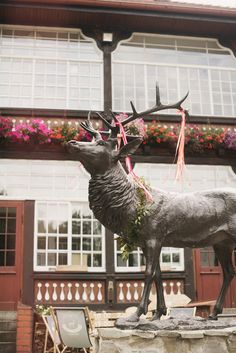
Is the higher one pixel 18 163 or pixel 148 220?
pixel 18 163

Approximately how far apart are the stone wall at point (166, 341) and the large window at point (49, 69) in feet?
29.2

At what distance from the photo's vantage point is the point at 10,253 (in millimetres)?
11500

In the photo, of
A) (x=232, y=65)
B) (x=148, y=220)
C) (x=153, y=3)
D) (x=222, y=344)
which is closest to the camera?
(x=222, y=344)

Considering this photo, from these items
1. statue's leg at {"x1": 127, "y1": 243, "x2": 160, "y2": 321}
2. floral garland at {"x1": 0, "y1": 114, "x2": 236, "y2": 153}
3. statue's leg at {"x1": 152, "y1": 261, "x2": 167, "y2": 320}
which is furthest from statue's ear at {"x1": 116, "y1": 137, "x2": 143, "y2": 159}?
floral garland at {"x1": 0, "y1": 114, "x2": 236, "y2": 153}

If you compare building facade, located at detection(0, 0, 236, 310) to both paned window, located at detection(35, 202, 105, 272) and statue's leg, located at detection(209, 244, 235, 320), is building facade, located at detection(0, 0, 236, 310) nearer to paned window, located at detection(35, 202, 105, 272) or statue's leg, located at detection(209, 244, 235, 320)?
paned window, located at detection(35, 202, 105, 272)

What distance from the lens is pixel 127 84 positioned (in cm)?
1303

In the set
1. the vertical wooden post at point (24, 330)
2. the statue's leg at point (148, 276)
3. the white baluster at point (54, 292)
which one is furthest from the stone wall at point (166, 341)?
the white baluster at point (54, 292)

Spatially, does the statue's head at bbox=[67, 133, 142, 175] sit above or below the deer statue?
above

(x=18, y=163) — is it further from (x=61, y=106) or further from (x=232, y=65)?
(x=232, y=65)

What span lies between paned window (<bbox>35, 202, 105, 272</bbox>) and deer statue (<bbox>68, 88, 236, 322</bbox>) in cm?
692

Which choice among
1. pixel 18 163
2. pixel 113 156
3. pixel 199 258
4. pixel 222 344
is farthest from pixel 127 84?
pixel 222 344

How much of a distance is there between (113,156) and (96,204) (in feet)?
1.61

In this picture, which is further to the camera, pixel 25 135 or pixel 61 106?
pixel 61 106

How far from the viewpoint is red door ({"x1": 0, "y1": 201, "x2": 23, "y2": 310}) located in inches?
442
